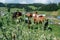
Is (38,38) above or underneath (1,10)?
underneath

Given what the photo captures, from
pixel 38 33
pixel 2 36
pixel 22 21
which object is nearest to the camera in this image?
pixel 2 36

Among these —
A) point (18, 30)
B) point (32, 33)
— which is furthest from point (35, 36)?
point (18, 30)

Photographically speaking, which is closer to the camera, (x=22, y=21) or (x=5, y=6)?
A: (x=5, y=6)

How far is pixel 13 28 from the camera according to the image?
287 centimetres

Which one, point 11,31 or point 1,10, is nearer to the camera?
point 11,31

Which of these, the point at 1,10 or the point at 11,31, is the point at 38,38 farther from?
the point at 1,10

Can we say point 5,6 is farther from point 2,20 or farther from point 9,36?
point 9,36

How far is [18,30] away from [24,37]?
0.12m

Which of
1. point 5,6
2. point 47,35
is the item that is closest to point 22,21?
point 5,6

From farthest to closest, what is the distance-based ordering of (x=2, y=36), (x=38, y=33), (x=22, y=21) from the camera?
(x=22, y=21) → (x=38, y=33) → (x=2, y=36)

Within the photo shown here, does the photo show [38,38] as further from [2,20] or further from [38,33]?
[2,20]

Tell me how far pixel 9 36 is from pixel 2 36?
0.29ft

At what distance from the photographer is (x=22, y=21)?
332cm

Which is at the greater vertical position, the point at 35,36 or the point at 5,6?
the point at 5,6
